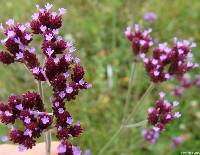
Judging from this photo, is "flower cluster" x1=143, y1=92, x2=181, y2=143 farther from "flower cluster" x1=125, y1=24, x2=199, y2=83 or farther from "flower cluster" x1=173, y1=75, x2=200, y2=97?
"flower cluster" x1=173, y1=75, x2=200, y2=97

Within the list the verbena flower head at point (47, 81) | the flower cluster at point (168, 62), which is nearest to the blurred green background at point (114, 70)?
the flower cluster at point (168, 62)

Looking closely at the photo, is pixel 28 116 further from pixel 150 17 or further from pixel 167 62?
→ pixel 150 17

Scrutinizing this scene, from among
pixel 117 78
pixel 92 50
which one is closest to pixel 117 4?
pixel 92 50

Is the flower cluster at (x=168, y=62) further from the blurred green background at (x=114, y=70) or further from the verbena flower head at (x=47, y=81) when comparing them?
the blurred green background at (x=114, y=70)

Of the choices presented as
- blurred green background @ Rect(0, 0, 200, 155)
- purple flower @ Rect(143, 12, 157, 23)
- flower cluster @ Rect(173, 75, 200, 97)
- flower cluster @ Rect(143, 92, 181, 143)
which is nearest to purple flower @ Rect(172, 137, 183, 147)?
blurred green background @ Rect(0, 0, 200, 155)

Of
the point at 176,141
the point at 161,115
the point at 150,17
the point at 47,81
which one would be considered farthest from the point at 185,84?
the point at 47,81
